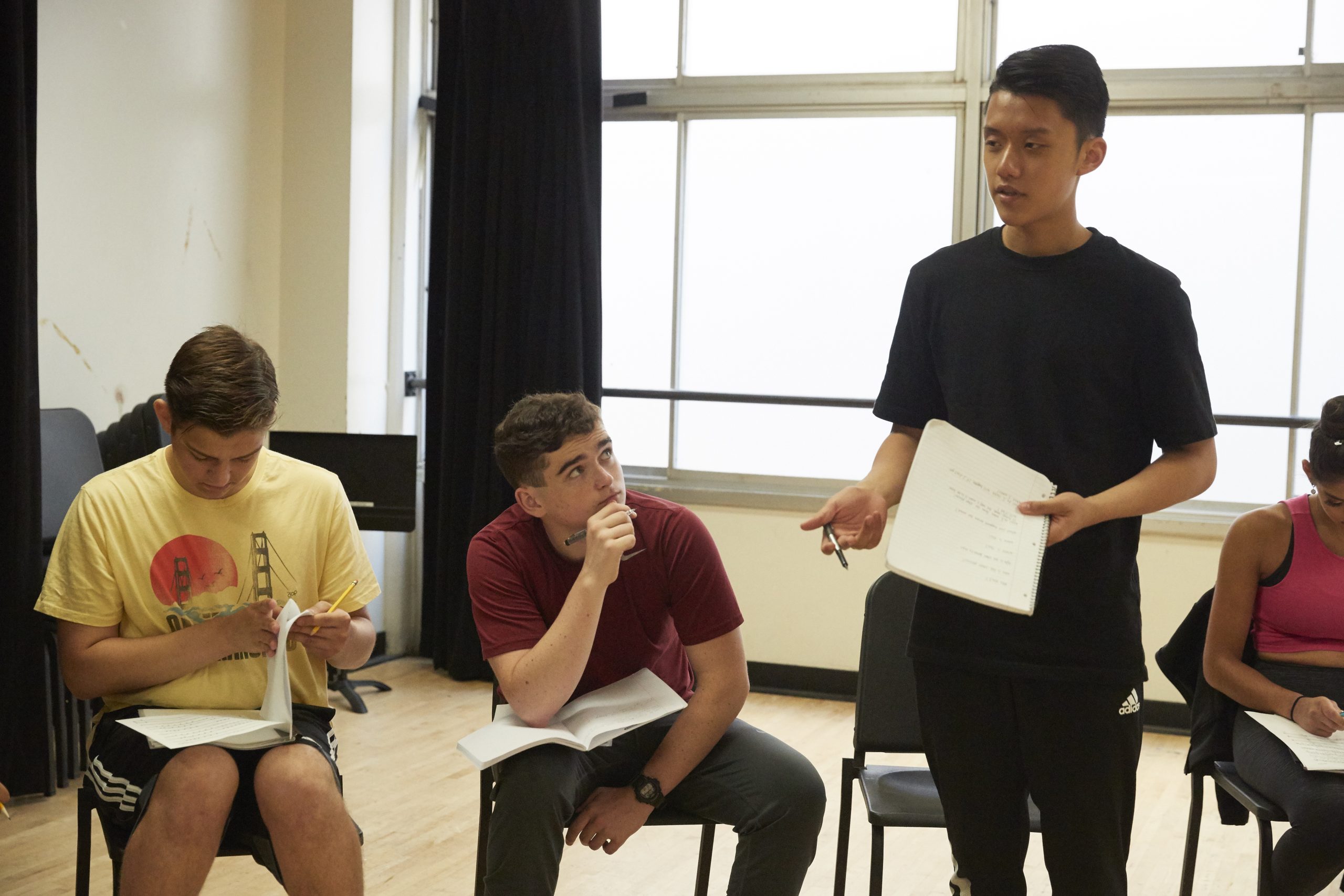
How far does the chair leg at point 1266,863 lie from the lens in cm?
196

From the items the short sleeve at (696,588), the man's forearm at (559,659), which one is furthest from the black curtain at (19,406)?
the short sleeve at (696,588)

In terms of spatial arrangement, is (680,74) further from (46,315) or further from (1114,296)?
(1114,296)

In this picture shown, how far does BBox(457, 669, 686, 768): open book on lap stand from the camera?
5.86ft

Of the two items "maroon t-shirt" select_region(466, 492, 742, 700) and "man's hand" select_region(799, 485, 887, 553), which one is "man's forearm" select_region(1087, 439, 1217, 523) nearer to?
"man's hand" select_region(799, 485, 887, 553)

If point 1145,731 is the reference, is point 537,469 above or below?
above

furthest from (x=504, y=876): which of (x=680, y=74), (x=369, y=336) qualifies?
(x=680, y=74)

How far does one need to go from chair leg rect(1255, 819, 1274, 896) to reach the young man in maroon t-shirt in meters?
0.77

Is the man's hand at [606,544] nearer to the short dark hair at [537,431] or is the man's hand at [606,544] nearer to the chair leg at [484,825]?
the short dark hair at [537,431]

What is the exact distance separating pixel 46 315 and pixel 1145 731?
12.9 feet

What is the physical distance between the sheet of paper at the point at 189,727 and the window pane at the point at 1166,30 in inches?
140

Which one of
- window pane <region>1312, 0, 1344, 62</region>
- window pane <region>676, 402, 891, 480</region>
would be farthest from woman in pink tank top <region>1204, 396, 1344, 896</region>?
window pane <region>1312, 0, 1344, 62</region>

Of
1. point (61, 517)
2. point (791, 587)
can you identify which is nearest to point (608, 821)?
point (61, 517)

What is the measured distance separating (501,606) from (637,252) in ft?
10.6

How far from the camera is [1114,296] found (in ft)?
4.76
